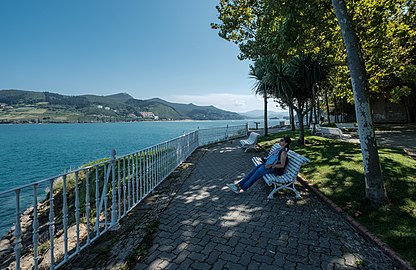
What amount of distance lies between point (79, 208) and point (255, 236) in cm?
494

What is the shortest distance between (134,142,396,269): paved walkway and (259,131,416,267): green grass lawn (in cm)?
32

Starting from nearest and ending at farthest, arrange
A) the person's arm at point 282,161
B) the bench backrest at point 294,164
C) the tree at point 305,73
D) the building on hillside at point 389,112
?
the bench backrest at point 294,164 < the person's arm at point 282,161 < the tree at point 305,73 < the building on hillside at point 389,112

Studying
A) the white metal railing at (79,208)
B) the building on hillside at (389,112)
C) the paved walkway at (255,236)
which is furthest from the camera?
the building on hillside at (389,112)

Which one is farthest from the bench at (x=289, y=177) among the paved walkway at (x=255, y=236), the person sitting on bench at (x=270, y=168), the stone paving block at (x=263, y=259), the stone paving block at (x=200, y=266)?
the stone paving block at (x=200, y=266)

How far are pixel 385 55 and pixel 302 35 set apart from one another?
8.06m

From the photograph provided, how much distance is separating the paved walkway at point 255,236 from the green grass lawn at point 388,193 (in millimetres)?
318

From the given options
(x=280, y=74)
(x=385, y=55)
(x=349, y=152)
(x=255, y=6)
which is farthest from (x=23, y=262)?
(x=385, y=55)

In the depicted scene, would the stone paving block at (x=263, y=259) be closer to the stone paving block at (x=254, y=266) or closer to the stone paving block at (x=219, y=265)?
the stone paving block at (x=254, y=266)

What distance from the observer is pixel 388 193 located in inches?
187

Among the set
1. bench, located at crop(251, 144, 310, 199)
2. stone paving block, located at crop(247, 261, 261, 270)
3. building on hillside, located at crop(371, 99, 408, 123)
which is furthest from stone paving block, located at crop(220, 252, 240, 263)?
building on hillside, located at crop(371, 99, 408, 123)

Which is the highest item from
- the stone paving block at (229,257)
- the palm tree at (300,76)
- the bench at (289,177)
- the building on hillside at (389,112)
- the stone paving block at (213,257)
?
the palm tree at (300,76)

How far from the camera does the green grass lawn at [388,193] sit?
3285 millimetres

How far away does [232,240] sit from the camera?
3350 mm

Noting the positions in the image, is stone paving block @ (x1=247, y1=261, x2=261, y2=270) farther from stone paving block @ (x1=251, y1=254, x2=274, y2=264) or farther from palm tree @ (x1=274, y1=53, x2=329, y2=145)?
palm tree @ (x1=274, y1=53, x2=329, y2=145)
